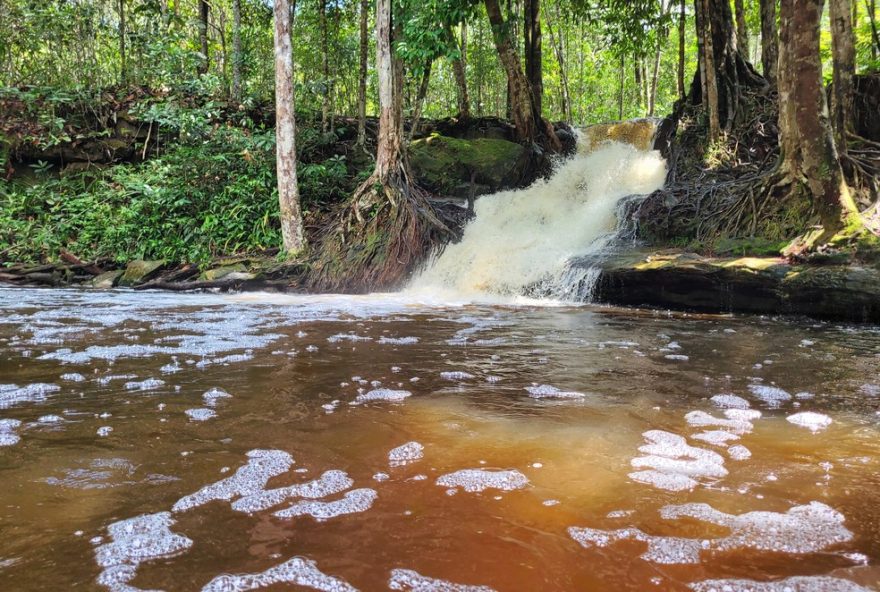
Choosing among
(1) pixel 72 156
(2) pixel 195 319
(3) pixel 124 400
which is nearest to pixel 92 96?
(1) pixel 72 156

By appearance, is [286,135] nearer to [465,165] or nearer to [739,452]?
[465,165]

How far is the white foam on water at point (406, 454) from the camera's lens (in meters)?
2.23

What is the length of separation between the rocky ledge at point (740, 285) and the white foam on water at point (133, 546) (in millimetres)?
6633

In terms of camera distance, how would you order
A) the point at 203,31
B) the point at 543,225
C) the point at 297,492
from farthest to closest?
1. the point at 203,31
2. the point at 543,225
3. the point at 297,492

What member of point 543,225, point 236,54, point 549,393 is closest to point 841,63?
point 543,225

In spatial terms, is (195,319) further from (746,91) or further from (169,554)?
(746,91)

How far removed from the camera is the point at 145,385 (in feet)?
10.9

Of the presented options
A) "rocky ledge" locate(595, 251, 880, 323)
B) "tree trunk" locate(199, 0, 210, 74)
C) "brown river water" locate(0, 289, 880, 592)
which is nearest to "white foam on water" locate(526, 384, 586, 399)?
"brown river water" locate(0, 289, 880, 592)

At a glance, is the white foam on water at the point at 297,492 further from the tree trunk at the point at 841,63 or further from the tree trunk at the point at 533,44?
the tree trunk at the point at 533,44

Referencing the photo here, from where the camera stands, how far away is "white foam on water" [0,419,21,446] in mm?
2381

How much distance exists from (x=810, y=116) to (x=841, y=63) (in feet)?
5.00

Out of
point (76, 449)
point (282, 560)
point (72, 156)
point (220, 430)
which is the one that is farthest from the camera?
point (72, 156)

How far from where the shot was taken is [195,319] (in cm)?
609

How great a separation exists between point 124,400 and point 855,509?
320 centimetres
